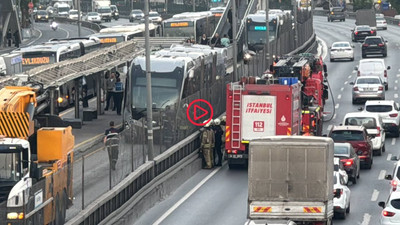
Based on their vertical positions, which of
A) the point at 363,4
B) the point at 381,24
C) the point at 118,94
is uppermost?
the point at 118,94

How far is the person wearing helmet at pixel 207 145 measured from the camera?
4106 centimetres

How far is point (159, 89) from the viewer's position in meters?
45.0

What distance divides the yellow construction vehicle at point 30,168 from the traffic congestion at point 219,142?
3 cm

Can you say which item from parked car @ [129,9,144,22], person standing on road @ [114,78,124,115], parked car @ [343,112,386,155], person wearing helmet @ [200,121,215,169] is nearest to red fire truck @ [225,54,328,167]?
person wearing helmet @ [200,121,215,169]

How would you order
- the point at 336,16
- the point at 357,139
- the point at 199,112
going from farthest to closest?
the point at 336,16 < the point at 199,112 < the point at 357,139

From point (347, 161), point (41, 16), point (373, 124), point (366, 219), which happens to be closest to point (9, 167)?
point (366, 219)

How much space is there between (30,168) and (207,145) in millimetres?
15778

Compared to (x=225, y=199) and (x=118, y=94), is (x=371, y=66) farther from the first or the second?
(x=225, y=199)

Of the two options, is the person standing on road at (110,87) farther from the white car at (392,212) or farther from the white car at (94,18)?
the white car at (94,18)

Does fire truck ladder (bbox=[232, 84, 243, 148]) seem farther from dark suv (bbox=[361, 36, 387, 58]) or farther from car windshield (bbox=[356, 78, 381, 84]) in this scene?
dark suv (bbox=[361, 36, 387, 58])

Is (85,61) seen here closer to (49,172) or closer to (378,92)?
(378,92)

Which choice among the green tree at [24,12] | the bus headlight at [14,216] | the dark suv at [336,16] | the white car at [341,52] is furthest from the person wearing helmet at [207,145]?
the dark suv at [336,16]

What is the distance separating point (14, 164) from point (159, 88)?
1976cm

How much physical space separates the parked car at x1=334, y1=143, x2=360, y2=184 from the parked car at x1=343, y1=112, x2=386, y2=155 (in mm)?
6070
